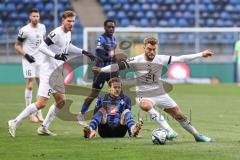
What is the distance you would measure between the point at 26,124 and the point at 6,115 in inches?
78.1

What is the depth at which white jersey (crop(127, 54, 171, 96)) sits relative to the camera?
42.0ft

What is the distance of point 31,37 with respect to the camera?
678 inches

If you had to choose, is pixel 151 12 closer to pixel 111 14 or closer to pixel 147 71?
pixel 111 14

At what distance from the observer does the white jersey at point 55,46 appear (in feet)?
46.0

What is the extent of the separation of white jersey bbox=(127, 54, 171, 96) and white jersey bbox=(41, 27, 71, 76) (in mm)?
1686

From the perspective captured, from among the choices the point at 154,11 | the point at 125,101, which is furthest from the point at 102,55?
the point at 154,11

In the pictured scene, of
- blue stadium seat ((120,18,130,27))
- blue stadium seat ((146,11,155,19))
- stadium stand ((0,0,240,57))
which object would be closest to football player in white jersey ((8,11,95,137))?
stadium stand ((0,0,240,57))

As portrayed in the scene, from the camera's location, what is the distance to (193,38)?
Answer: 36.6 metres

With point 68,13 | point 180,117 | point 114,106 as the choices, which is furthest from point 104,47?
point 180,117

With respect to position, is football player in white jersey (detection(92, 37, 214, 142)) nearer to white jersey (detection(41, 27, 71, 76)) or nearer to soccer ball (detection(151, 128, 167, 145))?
soccer ball (detection(151, 128, 167, 145))

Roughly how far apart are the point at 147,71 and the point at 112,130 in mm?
1319

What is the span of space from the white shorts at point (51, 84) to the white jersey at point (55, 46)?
0.29 feet

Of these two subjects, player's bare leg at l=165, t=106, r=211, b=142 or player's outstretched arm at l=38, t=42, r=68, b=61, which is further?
player's outstretched arm at l=38, t=42, r=68, b=61

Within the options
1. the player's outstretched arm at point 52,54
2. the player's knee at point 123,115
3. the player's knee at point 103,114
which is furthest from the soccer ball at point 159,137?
the player's outstretched arm at point 52,54
